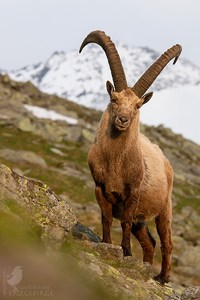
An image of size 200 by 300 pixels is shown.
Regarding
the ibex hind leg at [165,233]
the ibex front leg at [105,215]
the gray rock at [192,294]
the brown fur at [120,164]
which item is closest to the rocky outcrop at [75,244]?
the gray rock at [192,294]

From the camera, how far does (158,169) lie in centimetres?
1606

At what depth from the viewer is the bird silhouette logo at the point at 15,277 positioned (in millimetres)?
6879

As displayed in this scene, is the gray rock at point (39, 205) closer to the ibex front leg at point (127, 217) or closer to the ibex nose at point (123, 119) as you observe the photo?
the ibex front leg at point (127, 217)

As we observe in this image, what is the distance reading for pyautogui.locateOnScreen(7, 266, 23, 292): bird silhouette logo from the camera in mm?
6879

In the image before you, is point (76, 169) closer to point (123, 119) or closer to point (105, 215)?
point (105, 215)

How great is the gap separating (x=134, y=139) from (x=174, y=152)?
84.9 metres

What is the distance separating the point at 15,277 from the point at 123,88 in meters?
8.30

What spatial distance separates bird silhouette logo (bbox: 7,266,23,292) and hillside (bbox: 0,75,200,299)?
2909 mm

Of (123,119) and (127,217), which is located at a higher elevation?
(123,119)

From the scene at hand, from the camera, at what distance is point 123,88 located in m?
14.5

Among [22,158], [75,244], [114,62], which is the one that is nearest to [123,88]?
[114,62]

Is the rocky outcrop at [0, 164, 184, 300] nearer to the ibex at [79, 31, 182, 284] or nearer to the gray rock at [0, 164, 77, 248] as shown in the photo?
the gray rock at [0, 164, 77, 248]

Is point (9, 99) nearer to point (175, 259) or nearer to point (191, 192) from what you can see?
point (191, 192)

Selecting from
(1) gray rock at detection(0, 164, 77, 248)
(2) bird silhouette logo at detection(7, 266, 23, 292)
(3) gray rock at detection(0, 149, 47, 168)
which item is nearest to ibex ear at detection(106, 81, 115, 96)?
(1) gray rock at detection(0, 164, 77, 248)
